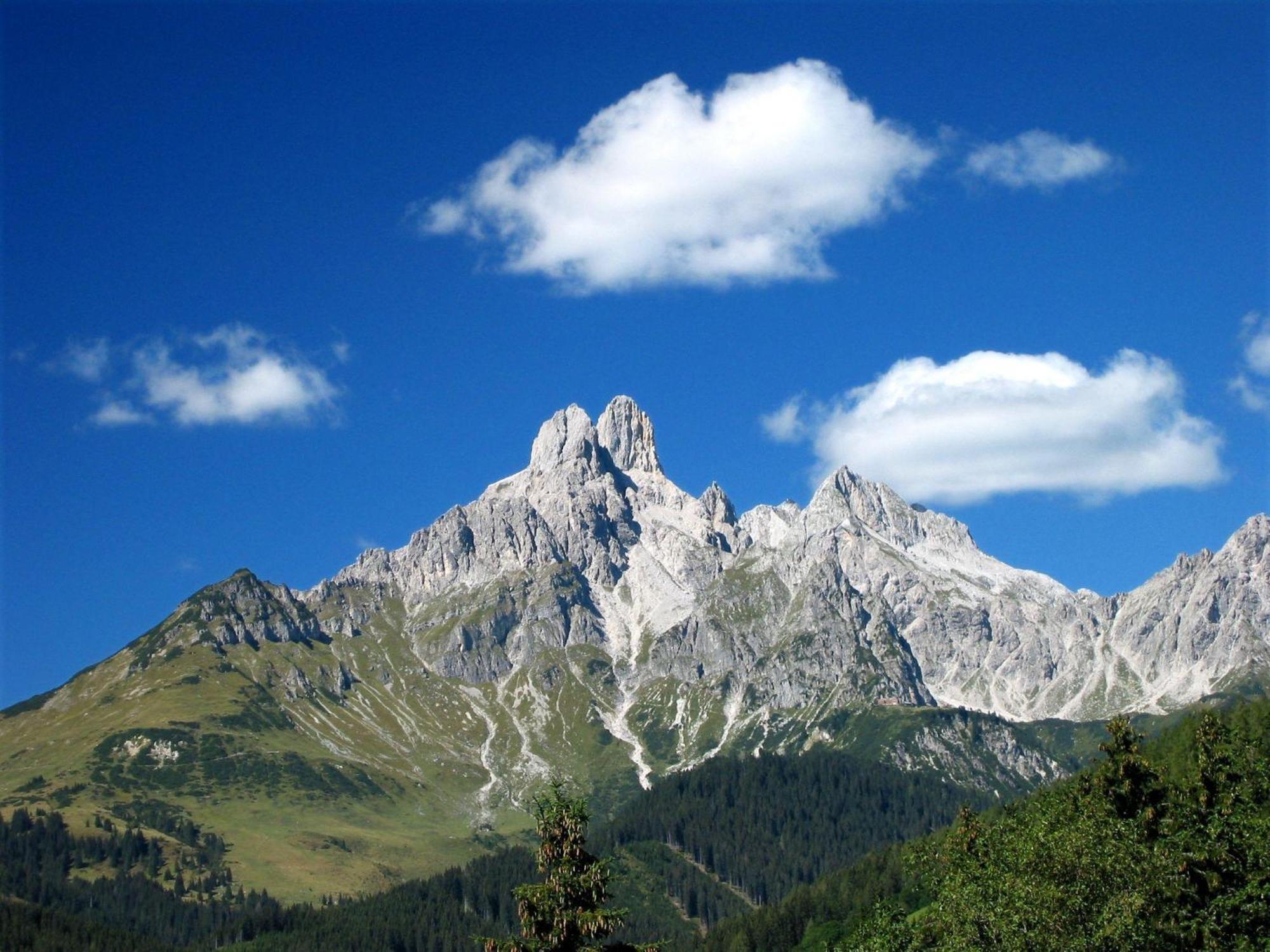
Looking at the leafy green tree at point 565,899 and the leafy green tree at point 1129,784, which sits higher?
the leafy green tree at point 1129,784

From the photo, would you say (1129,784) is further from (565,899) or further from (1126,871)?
(565,899)

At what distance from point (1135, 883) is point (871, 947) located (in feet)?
83.3

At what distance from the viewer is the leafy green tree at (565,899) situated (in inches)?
2192

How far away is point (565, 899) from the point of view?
56.8 m

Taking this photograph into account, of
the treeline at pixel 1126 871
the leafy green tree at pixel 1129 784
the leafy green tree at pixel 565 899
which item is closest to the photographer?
the leafy green tree at pixel 565 899

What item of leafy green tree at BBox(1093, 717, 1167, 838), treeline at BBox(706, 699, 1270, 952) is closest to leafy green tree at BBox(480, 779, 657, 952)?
treeline at BBox(706, 699, 1270, 952)

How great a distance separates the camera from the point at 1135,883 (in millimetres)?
74312

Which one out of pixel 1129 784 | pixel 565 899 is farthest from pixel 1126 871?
pixel 565 899

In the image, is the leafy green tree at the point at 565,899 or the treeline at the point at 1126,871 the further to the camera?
the treeline at the point at 1126,871

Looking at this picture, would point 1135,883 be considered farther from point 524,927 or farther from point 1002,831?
point 524,927

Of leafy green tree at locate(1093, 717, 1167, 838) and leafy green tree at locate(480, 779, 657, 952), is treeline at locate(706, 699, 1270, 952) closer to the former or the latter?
leafy green tree at locate(1093, 717, 1167, 838)

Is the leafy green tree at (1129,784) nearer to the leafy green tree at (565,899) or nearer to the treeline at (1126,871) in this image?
the treeline at (1126,871)

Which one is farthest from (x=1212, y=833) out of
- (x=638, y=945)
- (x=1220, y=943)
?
(x=638, y=945)

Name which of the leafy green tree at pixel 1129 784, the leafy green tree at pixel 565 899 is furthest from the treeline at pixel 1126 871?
the leafy green tree at pixel 565 899
